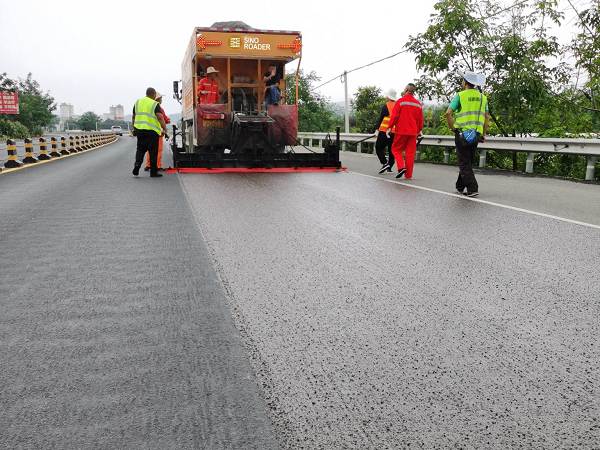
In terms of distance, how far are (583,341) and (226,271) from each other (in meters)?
2.54

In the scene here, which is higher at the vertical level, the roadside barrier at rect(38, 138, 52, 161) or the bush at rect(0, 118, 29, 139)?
the roadside barrier at rect(38, 138, 52, 161)

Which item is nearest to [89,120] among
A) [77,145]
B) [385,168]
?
[77,145]

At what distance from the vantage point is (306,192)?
388 inches

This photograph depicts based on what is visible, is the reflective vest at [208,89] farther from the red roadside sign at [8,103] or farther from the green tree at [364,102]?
the red roadside sign at [8,103]

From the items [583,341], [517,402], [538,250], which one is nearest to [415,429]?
[517,402]

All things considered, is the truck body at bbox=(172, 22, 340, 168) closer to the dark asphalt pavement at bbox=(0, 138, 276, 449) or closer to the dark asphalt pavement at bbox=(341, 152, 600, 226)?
the dark asphalt pavement at bbox=(341, 152, 600, 226)

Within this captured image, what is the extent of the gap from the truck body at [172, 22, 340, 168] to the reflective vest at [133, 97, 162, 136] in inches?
47.6

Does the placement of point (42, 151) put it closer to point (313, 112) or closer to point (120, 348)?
point (120, 348)

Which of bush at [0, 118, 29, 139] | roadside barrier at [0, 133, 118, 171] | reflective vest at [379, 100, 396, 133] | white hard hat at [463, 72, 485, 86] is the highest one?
white hard hat at [463, 72, 485, 86]

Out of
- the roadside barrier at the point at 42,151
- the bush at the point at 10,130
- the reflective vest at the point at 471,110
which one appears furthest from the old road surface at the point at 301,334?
the bush at the point at 10,130

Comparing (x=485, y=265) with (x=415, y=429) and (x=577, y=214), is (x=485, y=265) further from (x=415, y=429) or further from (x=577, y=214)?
(x=577, y=214)

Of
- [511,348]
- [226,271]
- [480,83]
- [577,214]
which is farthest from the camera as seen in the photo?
[480,83]

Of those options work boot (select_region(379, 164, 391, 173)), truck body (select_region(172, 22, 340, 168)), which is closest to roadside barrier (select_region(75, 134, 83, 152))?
truck body (select_region(172, 22, 340, 168))

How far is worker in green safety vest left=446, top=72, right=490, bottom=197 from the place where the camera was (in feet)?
30.7
